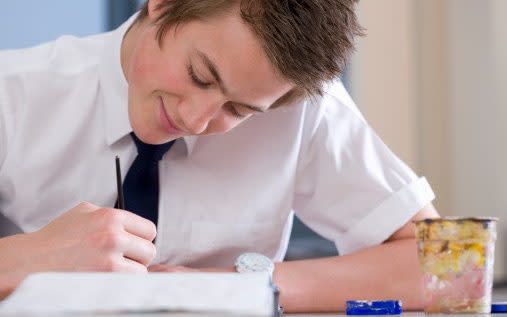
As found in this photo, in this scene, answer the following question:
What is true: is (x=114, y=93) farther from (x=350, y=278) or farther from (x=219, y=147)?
(x=350, y=278)

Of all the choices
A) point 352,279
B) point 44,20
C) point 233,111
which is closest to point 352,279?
point 352,279

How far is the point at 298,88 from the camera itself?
1.52 meters

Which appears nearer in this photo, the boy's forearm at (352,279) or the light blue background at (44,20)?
the boy's forearm at (352,279)

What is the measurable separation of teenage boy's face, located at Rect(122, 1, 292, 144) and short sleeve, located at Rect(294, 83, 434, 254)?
1.05 feet

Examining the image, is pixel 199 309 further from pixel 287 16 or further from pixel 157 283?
pixel 287 16

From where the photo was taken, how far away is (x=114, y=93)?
173cm

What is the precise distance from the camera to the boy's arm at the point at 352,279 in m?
1.52

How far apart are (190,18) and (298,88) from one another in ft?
0.71

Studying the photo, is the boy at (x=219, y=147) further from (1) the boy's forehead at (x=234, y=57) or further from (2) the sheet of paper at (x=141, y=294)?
(2) the sheet of paper at (x=141, y=294)

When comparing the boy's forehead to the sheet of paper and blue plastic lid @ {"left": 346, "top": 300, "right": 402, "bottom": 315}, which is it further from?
the sheet of paper

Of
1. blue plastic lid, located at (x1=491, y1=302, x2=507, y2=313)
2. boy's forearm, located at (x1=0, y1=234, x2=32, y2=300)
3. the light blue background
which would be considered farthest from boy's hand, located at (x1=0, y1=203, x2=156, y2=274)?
the light blue background

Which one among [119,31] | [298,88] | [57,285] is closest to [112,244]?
[57,285]

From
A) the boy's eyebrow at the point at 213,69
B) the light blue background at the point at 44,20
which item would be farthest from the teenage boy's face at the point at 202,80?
the light blue background at the point at 44,20

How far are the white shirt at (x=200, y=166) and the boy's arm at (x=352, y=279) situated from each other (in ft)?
0.28
